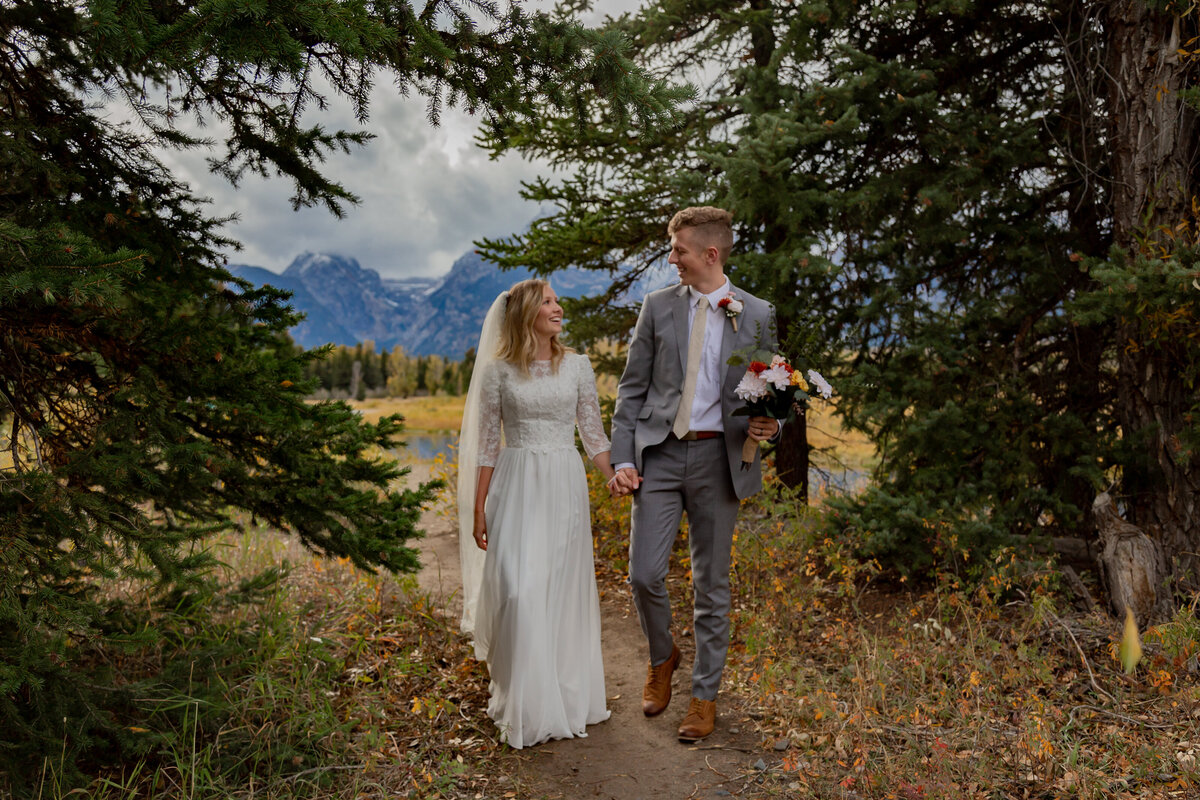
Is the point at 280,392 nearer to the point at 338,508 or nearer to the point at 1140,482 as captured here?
the point at 338,508

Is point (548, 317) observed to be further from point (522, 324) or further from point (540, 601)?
point (540, 601)

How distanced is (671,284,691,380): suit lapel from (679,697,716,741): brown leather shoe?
1.85 m

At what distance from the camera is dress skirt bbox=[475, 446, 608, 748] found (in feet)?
14.5

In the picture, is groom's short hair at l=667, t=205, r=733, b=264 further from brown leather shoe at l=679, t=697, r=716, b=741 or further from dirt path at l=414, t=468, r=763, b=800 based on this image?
dirt path at l=414, t=468, r=763, b=800

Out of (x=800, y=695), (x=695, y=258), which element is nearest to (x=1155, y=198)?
(x=695, y=258)

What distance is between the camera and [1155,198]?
542cm

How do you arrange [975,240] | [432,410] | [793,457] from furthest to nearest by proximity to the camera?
[432,410] → [793,457] → [975,240]

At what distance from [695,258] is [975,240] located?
128 inches

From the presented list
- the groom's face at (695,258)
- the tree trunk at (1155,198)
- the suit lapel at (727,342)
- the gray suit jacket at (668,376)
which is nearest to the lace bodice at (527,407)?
the gray suit jacket at (668,376)

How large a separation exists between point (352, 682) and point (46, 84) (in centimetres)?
369

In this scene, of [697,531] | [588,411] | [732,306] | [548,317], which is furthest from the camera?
[588,411]

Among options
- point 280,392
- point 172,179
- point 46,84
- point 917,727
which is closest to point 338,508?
point 280,392

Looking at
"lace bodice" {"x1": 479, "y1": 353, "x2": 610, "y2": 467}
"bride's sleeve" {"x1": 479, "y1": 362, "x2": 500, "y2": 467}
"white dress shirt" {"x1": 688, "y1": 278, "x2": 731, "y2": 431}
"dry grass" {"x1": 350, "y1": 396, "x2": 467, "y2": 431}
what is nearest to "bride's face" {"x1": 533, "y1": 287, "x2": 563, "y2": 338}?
"lace bodice" {"x1": 479, "y1": 353, "x2": 610, "y2": 467}

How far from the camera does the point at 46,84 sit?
413 cm
